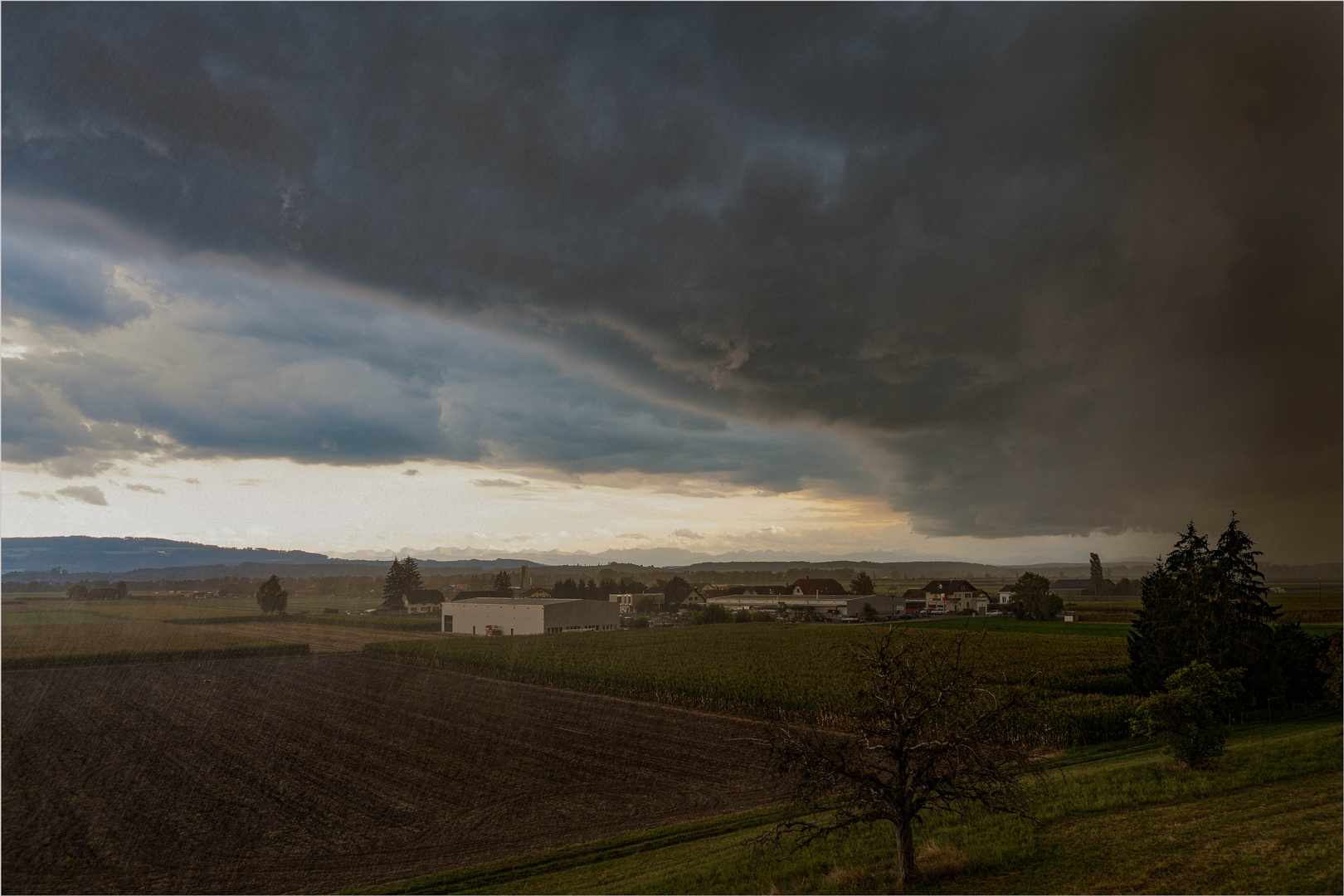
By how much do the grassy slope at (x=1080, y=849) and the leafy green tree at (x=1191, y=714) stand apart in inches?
23.8

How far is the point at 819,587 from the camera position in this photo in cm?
14212

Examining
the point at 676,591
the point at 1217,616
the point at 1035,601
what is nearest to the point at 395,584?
the point at 676,591

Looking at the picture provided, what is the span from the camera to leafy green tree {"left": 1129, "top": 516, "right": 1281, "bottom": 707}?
2706cm

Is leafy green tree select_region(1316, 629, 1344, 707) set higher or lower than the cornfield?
higher

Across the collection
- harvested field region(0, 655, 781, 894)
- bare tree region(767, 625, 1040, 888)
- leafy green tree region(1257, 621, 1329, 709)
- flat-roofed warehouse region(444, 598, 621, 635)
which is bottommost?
flat-roofed warehouse region(444, 598, 621, 635)

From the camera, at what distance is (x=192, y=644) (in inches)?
2832

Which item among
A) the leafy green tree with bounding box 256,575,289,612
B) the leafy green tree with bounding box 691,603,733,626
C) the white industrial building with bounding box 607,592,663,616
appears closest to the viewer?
the leafy green tree with bounding box 691,603,733,626

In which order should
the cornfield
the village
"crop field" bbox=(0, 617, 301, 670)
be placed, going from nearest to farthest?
1. the cornfield
2. "crop field" bbox=(0, 617, 301, 670)
3. the village

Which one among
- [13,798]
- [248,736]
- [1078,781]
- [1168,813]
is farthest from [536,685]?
[1168,813]

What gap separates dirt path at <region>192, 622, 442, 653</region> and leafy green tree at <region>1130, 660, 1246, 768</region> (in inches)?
3004

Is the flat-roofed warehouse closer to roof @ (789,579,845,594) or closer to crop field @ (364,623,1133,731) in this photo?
crop field @ (364,623,1133,731)

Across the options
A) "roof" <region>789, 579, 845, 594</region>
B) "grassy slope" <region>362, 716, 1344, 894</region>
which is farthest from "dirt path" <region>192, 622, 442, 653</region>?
"roof" <region>789, 579, 845, 594</region>

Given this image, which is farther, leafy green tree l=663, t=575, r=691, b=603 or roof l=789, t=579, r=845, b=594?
leafy green tree l=663, t=575, r=691, b=603

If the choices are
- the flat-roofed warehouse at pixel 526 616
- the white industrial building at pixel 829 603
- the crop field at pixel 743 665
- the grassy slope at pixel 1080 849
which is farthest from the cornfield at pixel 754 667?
the white industrial building at pixel 829 603
